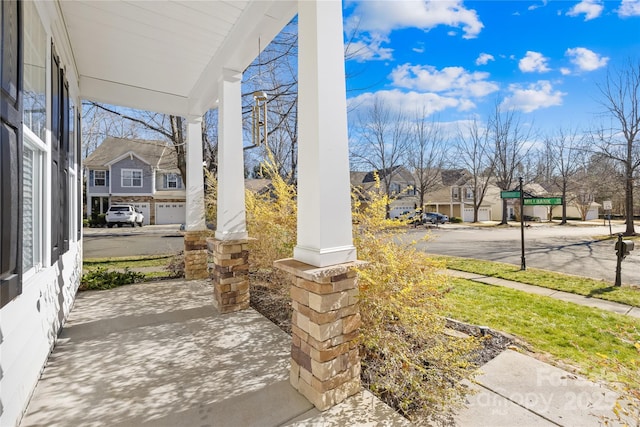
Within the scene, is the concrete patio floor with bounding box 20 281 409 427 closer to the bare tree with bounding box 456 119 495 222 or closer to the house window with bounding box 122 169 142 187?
the house window with bounding box 122 169 142 187

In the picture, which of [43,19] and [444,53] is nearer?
[43,19]

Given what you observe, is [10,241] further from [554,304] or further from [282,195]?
[554,304]

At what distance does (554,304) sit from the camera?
4398 millimetres

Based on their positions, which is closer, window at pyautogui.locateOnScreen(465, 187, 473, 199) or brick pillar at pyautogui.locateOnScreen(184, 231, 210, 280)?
brick pillar at pyautogui.locateOnScreen(184, 231, 210, 280)

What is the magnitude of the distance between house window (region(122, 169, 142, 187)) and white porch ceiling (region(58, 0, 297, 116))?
69.4 ft

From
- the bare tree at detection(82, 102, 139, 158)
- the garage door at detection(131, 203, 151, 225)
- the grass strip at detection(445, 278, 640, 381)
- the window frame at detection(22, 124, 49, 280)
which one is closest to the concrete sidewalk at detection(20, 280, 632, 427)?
the grass strip at detection(445, 278, 640, 381)

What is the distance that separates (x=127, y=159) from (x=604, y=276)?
2856 cm

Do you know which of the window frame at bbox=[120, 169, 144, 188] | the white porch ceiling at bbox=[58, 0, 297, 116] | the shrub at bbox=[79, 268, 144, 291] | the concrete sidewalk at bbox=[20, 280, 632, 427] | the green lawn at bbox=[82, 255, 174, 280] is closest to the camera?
the concrete sidewalk at bbox=[20, 280, 632, 427]

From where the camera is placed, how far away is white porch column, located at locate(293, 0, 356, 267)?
213cm

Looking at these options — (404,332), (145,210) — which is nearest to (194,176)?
(404,332)

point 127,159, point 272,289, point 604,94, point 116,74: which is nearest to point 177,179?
point 127,159

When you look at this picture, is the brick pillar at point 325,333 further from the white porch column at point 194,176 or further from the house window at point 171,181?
the house window at point 171,181

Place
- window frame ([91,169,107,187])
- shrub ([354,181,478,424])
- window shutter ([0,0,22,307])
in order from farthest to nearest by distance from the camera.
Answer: window frame ([91,169,107,187]) < shrub ([354,181,478,424]) < window shutter ([0,0,22,307])

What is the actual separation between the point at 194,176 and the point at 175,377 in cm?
400
